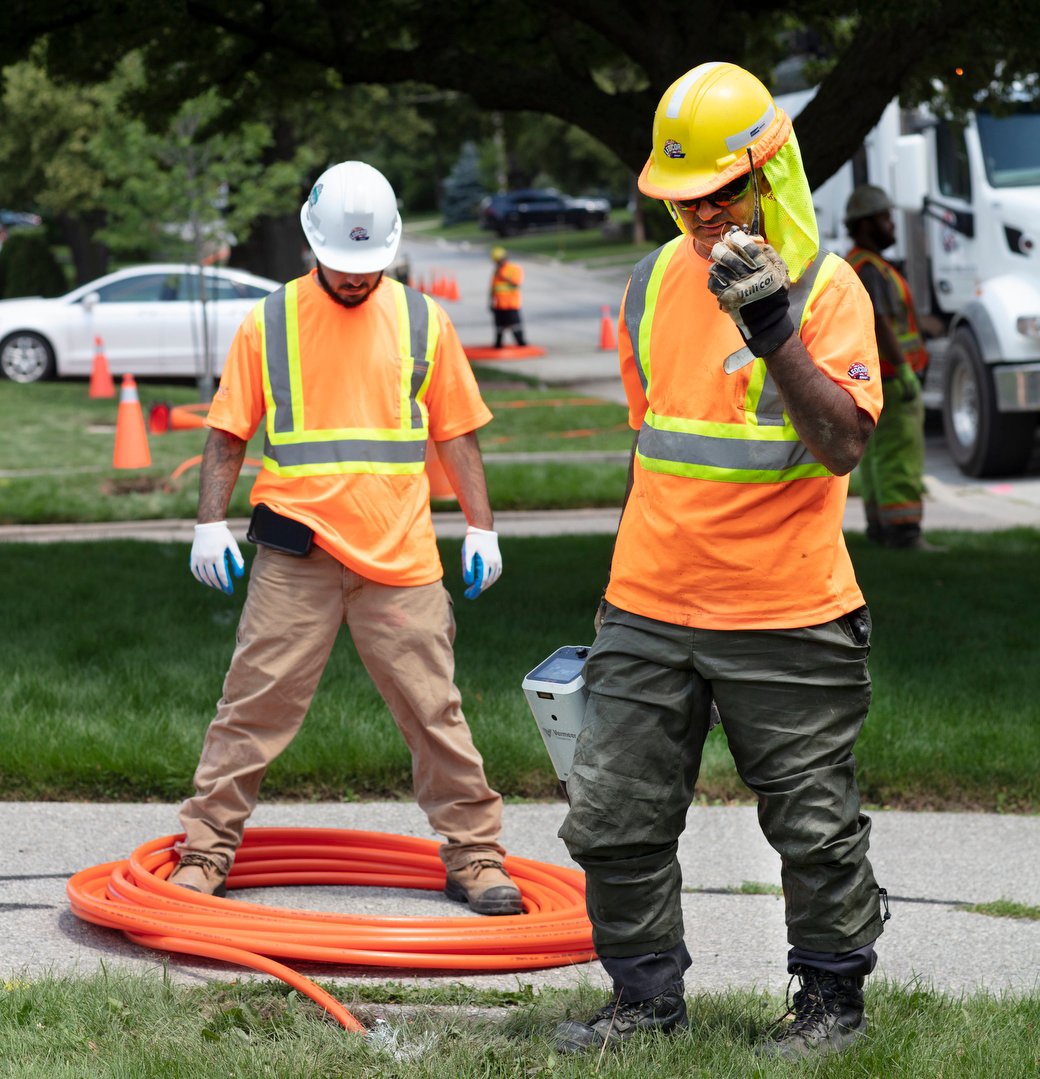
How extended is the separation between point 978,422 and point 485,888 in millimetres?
10015

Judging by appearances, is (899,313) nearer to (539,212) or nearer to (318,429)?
(318,429)

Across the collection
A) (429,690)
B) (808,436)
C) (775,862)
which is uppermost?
(808,436)

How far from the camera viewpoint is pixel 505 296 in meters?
24.5

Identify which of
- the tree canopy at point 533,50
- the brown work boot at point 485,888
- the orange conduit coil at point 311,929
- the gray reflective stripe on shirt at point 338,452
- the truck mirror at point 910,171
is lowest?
the brown work boot at point 485,888

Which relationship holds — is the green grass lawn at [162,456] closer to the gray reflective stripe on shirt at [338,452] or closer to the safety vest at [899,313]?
the safety vest at [899,313]

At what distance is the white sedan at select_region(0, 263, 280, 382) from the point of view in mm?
20359

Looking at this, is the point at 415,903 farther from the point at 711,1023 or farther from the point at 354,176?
the point at 354,176

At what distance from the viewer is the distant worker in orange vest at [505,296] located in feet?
77.9

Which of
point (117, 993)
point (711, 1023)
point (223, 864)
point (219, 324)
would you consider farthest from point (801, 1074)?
→ point (219, 324)

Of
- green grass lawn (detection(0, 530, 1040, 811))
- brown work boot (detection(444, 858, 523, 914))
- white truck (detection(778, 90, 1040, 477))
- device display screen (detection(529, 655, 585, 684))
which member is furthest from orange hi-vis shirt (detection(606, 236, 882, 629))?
white truck (detection(778, 90, 1040, 477))

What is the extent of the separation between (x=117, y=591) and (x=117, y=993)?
475 cm

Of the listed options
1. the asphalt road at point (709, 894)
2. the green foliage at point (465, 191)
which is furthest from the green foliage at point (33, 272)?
the green foliage at point (465, 191)

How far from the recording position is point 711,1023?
3.69 m

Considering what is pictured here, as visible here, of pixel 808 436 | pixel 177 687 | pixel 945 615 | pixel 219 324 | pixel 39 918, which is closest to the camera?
pixel 808 436
